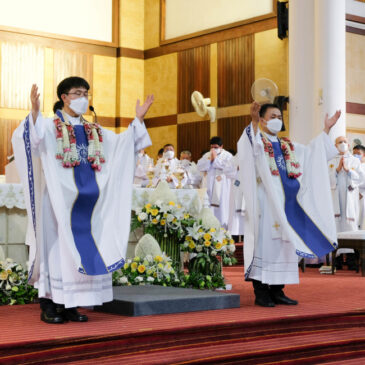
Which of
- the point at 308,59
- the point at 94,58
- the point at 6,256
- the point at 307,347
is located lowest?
the point at 307,347

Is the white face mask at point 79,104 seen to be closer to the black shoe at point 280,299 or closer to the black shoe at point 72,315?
the black shoe at point 72,315

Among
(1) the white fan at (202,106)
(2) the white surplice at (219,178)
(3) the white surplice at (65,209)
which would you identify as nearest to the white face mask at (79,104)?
(3) the white surplice at (65,209)

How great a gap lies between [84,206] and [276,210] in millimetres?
1650

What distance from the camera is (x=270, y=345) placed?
4.89m

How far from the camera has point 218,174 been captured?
41.7ft

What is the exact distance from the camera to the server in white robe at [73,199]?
4988mm

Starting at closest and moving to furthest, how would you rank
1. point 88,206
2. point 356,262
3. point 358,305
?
point 88,206 < point 358,305 < point 356,262

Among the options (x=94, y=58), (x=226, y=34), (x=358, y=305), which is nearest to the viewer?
(x=358, y=305)

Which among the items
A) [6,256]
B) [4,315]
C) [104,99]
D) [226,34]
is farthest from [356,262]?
[104,99]

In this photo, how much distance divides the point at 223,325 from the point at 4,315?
160cm

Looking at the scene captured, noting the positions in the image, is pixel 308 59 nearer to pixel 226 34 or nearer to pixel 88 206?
pixel 226 34

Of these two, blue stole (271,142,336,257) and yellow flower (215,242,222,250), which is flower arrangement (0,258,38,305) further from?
blue stole (271,142,336,257)

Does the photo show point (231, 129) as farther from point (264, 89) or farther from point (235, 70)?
point (264, 89)

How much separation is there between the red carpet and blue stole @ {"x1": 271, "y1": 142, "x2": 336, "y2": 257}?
0.51 m
